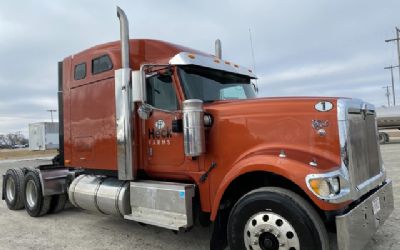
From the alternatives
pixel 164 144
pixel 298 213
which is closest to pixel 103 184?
pixel 164 144

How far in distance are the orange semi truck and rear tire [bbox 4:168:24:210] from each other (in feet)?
6.07

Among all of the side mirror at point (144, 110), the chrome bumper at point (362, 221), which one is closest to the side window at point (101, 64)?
the side mirror at point (144, 110)

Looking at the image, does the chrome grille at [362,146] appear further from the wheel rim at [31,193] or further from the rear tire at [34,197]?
the wheel rim at [31,193]

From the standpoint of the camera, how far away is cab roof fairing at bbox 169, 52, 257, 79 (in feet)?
18.2

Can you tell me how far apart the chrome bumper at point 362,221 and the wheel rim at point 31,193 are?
6.43m

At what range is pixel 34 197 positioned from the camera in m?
8.42

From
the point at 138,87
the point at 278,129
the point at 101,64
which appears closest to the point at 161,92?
the point at 138,87

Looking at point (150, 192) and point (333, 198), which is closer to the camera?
point (333, 198)

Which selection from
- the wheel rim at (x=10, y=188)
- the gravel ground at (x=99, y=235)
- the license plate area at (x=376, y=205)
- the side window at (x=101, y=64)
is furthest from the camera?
the wheel rim at (x=10, y=188)

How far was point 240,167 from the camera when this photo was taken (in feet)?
15.0

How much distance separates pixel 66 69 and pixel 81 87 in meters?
0.75

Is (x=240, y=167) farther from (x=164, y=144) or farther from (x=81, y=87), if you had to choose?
(x=81, y=87)

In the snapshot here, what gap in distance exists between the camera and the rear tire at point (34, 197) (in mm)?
8172

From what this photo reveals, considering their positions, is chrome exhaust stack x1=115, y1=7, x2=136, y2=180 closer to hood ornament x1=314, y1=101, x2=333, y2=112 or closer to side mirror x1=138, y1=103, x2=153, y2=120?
side mirror x1=138, y1=103, x2=153, y2=120
